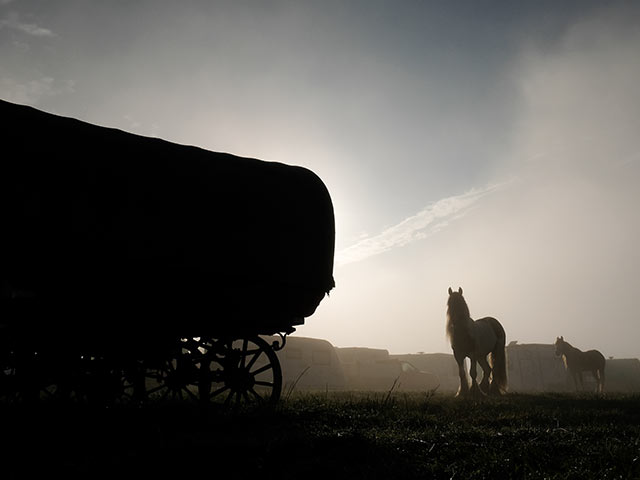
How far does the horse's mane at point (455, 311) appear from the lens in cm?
1105

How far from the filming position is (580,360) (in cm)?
2331

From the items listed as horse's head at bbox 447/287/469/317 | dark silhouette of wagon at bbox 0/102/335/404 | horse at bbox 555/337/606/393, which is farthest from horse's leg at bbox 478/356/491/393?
horse at bbox 555/337/606/393

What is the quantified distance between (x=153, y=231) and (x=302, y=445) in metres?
2.95

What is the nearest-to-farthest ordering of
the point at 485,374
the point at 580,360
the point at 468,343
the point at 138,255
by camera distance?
1. the point at 138,255
2. the point at 468,343
3. the point at 485,374
4. the point at 580,360

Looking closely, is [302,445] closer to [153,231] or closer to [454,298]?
[153,231]

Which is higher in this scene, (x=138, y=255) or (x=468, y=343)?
(x=138, y=255)

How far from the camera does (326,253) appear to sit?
612 cm

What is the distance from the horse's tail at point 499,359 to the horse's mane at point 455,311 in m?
1.87

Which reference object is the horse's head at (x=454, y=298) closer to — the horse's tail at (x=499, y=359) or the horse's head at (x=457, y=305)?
the horse's head at (x=457, y=305)

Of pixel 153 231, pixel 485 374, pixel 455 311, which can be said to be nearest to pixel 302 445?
pixel 153 231

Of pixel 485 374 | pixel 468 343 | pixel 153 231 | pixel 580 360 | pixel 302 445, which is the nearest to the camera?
pixel 302 445

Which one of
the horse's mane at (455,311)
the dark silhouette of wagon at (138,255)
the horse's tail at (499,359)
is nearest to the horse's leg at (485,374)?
the horse's tail at (499,359)

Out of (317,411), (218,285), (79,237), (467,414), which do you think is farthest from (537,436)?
(79,237)

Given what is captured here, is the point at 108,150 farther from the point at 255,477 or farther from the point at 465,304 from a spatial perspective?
the point at 465,304
